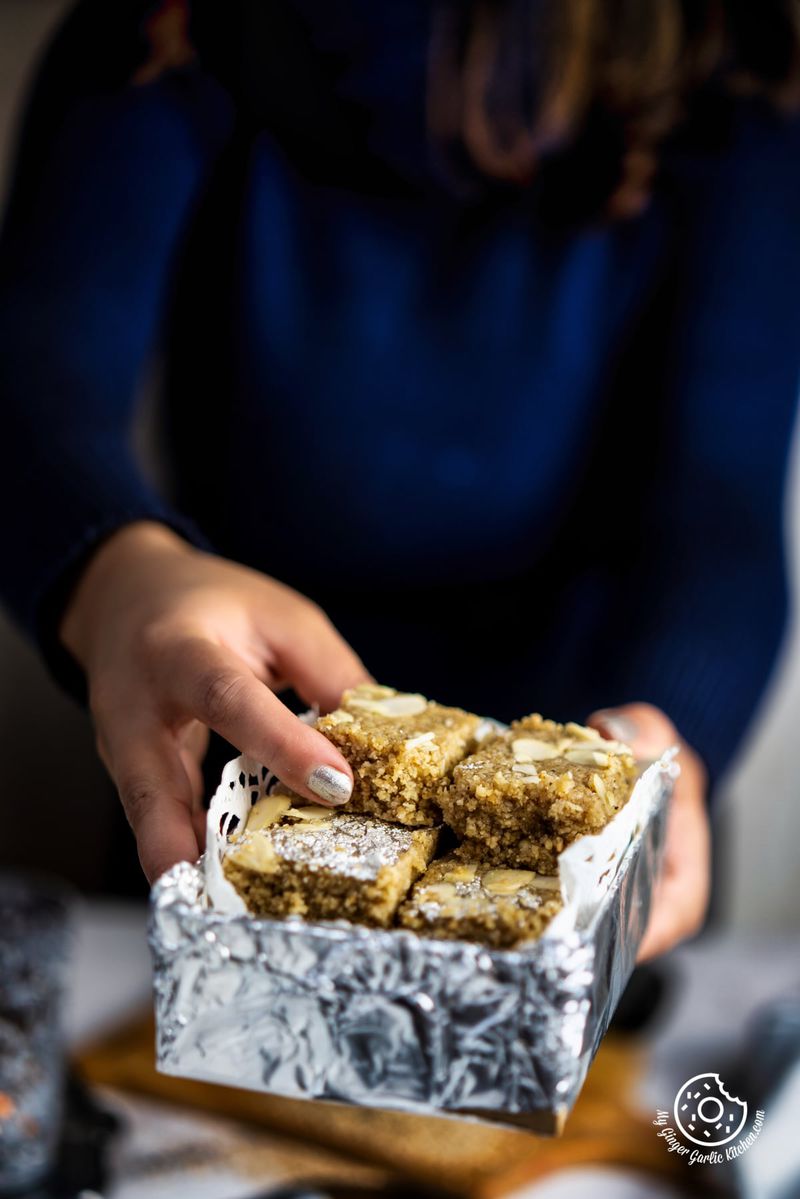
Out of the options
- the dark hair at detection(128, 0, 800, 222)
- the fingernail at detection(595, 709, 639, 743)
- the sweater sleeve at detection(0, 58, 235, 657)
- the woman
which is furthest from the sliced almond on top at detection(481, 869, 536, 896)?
the dark hair at detection(128, 0, 800, 222)

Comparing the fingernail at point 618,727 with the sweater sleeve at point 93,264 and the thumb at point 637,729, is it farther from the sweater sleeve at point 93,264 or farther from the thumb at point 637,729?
the sweater sleeve at point 93,264

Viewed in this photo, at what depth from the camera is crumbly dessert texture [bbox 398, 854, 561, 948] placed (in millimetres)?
392

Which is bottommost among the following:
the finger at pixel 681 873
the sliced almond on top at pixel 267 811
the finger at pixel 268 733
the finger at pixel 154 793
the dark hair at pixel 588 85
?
the finger at pixel 681 873

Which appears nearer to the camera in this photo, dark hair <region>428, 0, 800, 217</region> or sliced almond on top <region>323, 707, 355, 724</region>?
sliced almond on top <region>323, 707, 355, 724</region>

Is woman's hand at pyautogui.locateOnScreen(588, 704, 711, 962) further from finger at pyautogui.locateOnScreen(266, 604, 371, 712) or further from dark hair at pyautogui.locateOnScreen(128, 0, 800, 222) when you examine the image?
dark hair at pyautogui.locateOnScreen(128, 0, 800, 222)

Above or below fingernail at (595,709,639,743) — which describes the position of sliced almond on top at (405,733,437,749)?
above

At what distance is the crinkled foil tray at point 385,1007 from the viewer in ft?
1.17

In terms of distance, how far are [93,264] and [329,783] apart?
0.53 m

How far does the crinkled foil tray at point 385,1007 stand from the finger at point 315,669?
0.52 feet

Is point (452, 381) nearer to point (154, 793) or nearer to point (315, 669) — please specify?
point (315, 669)

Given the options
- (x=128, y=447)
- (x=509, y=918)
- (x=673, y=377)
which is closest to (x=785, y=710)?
(x=673, y=377)

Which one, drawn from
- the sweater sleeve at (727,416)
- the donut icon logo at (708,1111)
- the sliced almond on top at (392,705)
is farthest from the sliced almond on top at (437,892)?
the sweater sleeve at (727,416)

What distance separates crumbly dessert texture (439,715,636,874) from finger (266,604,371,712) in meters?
0.10

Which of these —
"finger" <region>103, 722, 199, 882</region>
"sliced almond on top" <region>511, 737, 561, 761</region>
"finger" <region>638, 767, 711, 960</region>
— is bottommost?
"finger" <region>638, 767, 711, 960</region>
